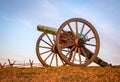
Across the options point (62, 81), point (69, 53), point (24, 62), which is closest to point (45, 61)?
point (69, 53)

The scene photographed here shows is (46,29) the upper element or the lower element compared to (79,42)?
upper

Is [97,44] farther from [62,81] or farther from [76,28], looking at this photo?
[62,81]

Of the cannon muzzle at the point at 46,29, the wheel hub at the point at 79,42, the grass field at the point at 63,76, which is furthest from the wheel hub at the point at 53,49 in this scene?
the grass field at the point at 63,76

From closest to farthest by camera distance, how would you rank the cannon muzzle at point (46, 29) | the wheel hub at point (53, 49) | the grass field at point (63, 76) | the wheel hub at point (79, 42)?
1. the grass field at point (63, 76)
2. the wheel hub at point (79, 42)
3. the cannon muzzle at point (46, 29)
4. the wheel hub at point (53, 49)

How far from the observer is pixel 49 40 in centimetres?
1272

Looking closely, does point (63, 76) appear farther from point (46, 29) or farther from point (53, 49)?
point (53, 49)

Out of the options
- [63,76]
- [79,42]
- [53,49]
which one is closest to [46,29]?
[53,49]

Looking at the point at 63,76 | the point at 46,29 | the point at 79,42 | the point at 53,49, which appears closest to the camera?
the point at 63,76

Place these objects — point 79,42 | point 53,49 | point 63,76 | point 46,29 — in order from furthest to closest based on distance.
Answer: point 53,49 → point 46,29 → point 79,42 → point 63,76

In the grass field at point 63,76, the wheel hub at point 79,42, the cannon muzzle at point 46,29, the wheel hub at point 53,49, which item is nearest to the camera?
the grass field at point 63,76

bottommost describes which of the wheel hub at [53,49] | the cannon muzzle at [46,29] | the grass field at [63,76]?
the grass field at [63,76]

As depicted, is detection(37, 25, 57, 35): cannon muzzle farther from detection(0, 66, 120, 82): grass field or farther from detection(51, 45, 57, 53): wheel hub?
detection(0, 66, 120, 82): grass field

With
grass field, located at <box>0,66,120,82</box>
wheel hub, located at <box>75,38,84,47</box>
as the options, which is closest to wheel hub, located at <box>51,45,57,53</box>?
wheel hub, located at <box>75,38,84,47</box>

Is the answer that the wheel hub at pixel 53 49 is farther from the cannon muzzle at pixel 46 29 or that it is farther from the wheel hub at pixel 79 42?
the wheel hub at pixel 79 42
